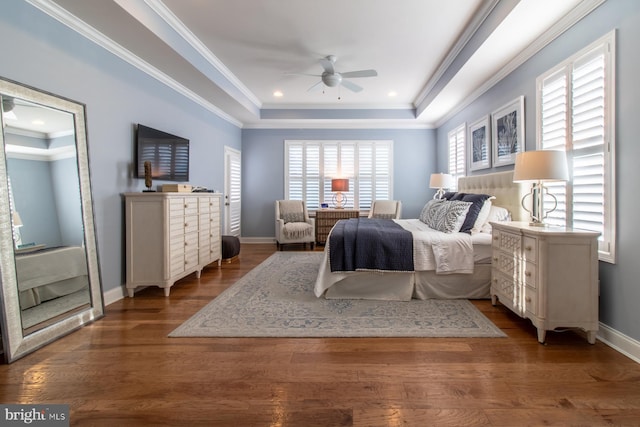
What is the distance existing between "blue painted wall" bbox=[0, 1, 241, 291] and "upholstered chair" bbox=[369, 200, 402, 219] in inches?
153

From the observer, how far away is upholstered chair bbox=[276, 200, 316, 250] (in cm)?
600

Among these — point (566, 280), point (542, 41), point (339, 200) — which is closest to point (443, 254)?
point (566, 280)

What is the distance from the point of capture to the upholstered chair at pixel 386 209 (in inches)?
249

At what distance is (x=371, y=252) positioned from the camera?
310 centimetres

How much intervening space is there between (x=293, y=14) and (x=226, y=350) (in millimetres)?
3169

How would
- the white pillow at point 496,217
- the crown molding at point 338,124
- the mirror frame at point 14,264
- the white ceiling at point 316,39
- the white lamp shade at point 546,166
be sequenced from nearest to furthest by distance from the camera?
the mirror frame at point 14,264
the white lamp shade at point 546,166
the white ceiling at point 316,39
the white pillow at point 496,217
the crown molding at point 338,124

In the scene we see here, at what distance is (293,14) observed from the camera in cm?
315

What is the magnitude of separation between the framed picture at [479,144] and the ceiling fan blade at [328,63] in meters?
2.22

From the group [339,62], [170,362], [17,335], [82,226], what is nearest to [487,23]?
[339,62]

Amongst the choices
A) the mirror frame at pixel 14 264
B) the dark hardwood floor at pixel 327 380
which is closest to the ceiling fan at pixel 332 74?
the mirror frame at pixel 14 264

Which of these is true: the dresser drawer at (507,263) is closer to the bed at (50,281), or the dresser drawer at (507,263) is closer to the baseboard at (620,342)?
the baseboard at (620,342)

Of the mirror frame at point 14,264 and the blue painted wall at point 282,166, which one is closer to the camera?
the mirror frame at point 14,264

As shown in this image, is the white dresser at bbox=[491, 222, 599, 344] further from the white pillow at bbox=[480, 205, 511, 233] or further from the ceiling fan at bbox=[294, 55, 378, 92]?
the ceiling fan at bbox=[294, 55, 378, 92]

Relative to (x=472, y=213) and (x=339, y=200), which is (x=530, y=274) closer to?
(x=472, y=213)
